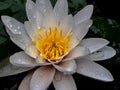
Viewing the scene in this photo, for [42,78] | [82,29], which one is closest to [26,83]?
[42,78]

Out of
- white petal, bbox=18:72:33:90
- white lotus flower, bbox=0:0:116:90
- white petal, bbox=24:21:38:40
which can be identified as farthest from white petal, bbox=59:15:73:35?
white petal, bbox=18:72:33:90

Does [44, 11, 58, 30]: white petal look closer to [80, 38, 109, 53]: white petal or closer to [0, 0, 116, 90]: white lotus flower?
[0, 0, 116, 90]: white lotus flower

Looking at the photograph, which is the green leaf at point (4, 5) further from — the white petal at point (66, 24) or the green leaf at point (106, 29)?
the green leaf at point (106, 29)

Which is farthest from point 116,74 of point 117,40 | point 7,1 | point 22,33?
point 7,1

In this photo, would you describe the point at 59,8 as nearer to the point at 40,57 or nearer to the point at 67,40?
the point at 67,40

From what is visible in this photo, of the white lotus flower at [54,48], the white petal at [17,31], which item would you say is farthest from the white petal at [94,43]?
the white petal at [17,31]

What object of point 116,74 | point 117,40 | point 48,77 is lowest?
point 116,74
